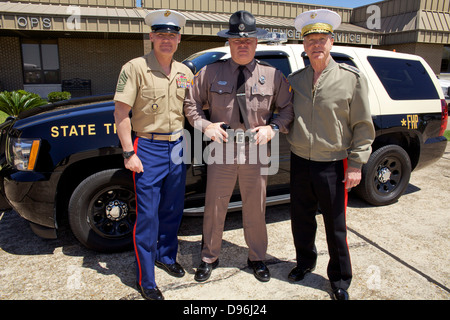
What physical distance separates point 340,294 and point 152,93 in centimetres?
198

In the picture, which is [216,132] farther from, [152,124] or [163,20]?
[163,20]

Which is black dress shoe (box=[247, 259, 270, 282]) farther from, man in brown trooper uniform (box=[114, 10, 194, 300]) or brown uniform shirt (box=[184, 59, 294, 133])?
brown uniform shirt (box=[184, 59, 294, 133])

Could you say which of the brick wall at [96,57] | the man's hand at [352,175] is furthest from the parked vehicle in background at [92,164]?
the brick wall at [96,57]

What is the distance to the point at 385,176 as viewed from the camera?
4.32 m

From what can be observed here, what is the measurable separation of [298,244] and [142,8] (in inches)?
553

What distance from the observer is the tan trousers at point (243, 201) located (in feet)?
9.04

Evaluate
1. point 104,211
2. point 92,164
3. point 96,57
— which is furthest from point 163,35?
point 96,57

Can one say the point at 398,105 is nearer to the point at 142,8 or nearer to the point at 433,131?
the point at 433,131

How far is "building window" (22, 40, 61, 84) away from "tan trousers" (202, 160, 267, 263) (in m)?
15.0

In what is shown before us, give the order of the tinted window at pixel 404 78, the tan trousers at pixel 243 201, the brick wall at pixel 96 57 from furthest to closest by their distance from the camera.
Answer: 1. the brick wall at pixel 96 57
2. the tinted window at pixel 404 78
3. the tan trousers at pixel 243 201

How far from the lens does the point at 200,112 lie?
267 cm

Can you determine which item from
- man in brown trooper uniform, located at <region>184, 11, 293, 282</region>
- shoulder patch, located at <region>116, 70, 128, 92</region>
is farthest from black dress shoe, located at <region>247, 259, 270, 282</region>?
shoulder patch, located at <region>116, 70, 128, 92</region>

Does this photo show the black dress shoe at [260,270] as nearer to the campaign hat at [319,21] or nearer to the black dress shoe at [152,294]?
the black dress shoe at [152,294]

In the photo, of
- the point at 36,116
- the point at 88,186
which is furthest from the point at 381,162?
the point at 36,116
